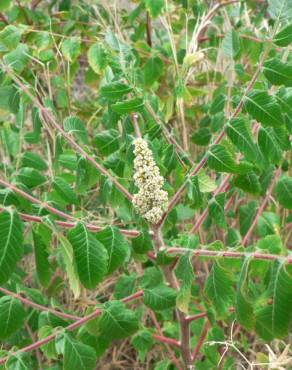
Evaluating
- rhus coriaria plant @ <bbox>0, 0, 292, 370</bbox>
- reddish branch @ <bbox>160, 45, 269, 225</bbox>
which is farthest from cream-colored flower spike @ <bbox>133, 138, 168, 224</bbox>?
reddish branch @ <bbox>160, 45, 269, 225</bbox>

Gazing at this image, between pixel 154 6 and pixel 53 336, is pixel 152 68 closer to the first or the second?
pixel 154 6

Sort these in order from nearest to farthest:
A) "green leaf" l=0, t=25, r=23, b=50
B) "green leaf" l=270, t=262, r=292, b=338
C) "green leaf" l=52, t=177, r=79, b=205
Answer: "green leaf" l=270, t=262, r=292, b=338 → "green leaf" l=52, t=177, r=79, b=205 → "green leaf" l=0, t=25, r=23, b=50

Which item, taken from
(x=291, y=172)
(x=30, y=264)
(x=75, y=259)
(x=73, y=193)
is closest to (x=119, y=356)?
(x=30, y=264)

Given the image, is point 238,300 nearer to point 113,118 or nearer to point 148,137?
point 148,137

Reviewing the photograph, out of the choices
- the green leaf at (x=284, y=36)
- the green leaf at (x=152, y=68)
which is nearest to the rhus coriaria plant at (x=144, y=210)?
the green leaf at (x=284, y=36)

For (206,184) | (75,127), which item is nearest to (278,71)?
(206,184)

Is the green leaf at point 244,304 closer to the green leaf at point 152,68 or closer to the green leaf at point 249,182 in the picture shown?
the green leaf at point 249,182

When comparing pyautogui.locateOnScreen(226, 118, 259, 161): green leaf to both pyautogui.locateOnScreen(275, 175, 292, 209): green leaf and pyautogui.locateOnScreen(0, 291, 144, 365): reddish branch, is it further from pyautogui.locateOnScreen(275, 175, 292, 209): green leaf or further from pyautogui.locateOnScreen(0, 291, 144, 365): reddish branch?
pyautogui.locateOnScreen(0, 291, 144, 365): reddish branch

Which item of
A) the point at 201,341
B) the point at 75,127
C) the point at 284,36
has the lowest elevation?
the point at 201,341
